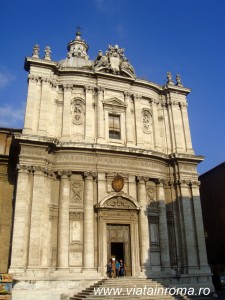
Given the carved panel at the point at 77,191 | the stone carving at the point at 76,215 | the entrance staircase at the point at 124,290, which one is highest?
the carved panel at the point at 77,191

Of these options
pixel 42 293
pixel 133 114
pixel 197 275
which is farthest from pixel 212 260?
pixel 42 293

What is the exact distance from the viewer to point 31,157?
1894cm

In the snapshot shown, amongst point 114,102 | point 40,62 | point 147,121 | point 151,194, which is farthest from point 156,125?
point 40,62

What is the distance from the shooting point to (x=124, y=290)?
1653 cm

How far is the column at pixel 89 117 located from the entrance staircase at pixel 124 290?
8.58 m

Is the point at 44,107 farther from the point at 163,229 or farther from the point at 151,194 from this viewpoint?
the point at 163,229

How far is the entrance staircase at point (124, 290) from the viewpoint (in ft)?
52.1

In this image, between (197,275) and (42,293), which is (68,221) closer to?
(42,293)

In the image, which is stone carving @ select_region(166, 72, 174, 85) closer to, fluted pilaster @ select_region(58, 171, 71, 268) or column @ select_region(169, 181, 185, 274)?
column @ select_region(169, 181, 185, 274)

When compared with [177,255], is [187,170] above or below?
above

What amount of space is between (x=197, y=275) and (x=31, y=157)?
12.2 metres

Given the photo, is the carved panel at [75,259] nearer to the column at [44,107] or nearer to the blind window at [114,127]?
the column at [44,107]

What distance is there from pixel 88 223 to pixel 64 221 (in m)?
1.39

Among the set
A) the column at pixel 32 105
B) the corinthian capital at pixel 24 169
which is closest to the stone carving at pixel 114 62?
the column at pixel 32 105
